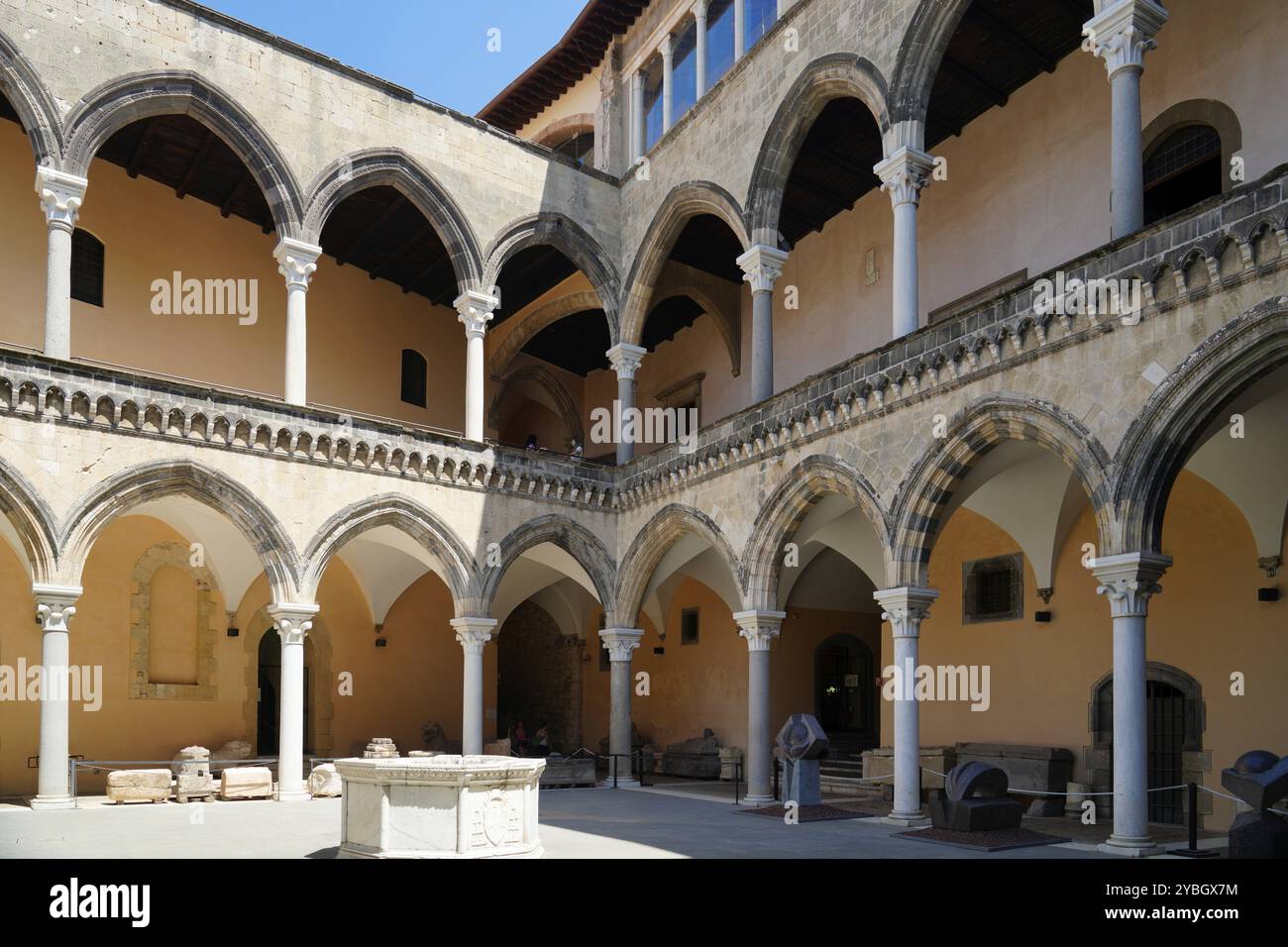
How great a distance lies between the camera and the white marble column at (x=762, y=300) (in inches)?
625

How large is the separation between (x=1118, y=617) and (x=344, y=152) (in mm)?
11631

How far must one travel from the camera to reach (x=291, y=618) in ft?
49.1

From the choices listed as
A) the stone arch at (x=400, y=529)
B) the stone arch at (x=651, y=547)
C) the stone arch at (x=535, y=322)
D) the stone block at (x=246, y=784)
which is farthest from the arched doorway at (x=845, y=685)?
the stone block at (x=246, y=784)

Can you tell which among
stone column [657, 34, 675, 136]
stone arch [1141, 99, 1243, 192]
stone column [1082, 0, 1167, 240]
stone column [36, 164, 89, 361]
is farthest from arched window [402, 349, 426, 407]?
stone column [1082, 0, 1167, 240]

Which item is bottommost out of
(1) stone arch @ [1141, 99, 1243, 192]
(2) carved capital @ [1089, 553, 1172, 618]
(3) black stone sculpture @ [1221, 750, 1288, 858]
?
(3) black stone sculpture @ [1221, 750, 1288, 858]

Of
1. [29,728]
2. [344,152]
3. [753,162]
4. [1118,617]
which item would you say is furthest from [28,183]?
[1118,617]

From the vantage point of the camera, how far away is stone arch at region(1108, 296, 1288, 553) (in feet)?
29.9

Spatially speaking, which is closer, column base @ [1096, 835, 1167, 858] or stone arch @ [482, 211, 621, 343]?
column base @ [1096, 835, 1167, 858]

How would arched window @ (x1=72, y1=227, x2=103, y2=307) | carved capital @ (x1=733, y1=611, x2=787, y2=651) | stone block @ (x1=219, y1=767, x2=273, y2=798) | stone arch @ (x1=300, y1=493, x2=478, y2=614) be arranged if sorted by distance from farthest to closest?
arched window @ (x1=72, y1=227, x2=103, y2=307) < carved capital @ (x1=733, y1=611, x2=787, y2=651) < stone arch @ (x1=300, y1=493, x2=478, y2=614) < stone block @ (x1=219, y1=767, x2=273, y2=798)

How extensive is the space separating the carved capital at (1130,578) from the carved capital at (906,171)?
201 inches

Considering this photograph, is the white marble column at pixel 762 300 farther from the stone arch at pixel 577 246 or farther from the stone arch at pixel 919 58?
the stone arch at pixel 577 246

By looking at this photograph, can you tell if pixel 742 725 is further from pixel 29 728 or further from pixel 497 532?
pixel 29 728

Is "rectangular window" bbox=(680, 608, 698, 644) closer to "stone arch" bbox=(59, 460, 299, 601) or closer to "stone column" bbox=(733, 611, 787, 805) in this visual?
"stone column" bbox=(733, 611, 787, 805)

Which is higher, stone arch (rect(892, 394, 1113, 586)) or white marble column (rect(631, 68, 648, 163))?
white marble column (rect(631, 68, 648, 163))
